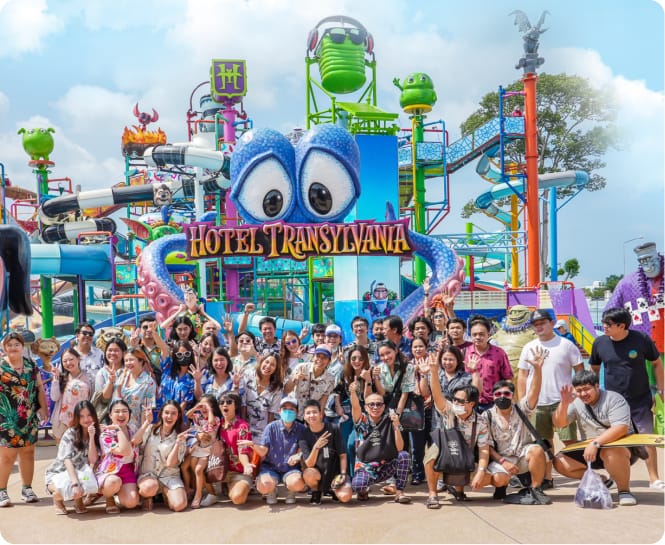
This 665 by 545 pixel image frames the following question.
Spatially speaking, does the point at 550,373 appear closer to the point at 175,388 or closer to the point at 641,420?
the point at 641,420

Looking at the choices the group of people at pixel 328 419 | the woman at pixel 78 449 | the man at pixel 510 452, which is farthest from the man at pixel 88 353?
the man at pixel 510 452

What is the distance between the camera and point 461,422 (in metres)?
4.48

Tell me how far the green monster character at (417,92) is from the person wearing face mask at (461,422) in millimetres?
15619

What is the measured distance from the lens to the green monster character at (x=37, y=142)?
65.4 feet

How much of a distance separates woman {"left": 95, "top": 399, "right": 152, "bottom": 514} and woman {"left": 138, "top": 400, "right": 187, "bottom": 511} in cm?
7

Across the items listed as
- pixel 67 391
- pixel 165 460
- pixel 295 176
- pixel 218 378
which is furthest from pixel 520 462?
pixel 295 176

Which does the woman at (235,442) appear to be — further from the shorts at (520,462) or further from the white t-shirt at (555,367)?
the white t-shirt at (555,367)

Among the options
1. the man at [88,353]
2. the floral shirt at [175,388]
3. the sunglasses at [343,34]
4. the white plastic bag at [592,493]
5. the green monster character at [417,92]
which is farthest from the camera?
the green monster character at [417,92]

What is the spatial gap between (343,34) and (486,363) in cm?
1046

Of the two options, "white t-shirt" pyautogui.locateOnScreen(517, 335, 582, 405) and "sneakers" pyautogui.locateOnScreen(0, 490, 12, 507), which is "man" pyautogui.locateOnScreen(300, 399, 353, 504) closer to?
"white t-shirt" pyautogui.locateOnScreen(517, 335, 582, 405)

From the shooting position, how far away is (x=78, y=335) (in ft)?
18.7

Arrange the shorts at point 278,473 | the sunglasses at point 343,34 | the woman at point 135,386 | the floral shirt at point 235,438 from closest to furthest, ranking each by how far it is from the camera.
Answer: the shorts at point 278,473 → the floral shirt at point 235,438 → the woman at point 135,386 → the sunglasses at point 343,34

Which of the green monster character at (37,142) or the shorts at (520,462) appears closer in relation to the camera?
the shorts at (520,462)

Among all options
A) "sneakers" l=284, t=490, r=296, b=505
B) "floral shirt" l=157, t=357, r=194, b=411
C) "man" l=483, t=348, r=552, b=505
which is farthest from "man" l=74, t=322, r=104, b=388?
"man" l=483, t=348, r=552, b=505
